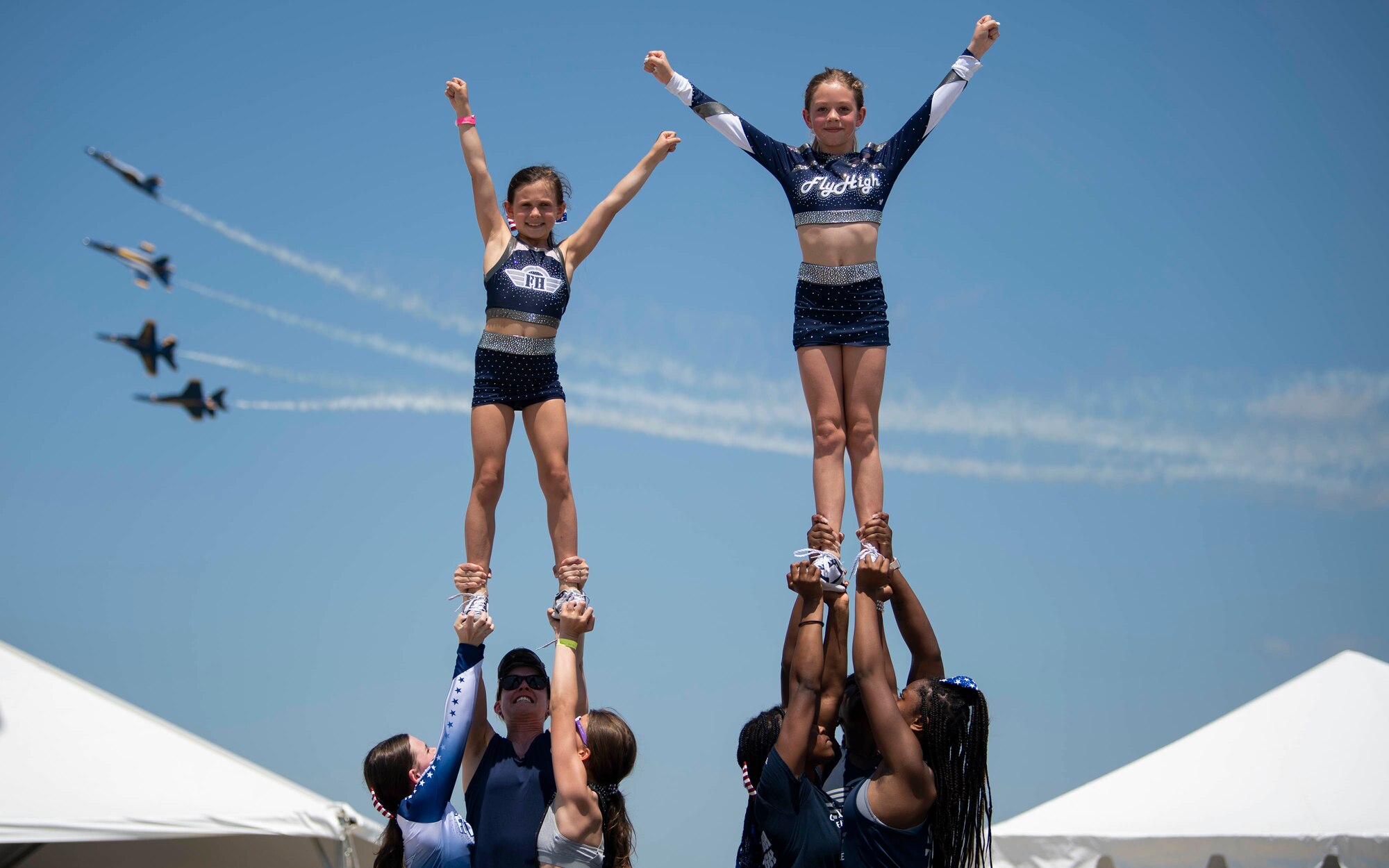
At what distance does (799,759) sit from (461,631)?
5.96ft

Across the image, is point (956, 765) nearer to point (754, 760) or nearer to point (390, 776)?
point (754, 760)

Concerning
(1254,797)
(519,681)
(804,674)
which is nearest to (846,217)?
(804,674)

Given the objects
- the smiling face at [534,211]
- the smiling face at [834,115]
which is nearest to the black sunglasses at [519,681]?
the smiling face at [534,211]

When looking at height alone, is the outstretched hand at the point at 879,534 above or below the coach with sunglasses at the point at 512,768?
above

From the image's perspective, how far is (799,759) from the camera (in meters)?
4.46

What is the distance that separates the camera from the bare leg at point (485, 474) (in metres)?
6.87

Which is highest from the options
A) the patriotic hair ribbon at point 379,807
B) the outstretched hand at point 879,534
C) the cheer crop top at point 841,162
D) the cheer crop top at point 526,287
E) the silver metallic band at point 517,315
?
the cheer crop top at point 841,162

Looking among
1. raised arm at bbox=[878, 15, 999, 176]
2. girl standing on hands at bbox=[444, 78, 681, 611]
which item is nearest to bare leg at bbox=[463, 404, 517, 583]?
girl standing on hands at bbox=[444, 78, 681, 611]

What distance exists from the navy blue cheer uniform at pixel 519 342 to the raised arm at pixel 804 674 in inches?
106

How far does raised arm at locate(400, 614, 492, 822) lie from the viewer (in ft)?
15.8

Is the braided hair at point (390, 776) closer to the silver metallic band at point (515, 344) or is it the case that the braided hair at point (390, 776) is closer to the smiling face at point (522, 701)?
the smiling face at point (522, 701)

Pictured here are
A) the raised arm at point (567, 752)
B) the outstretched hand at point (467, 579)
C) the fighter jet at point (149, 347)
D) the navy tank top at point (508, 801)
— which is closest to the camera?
the raised arm at point (567, 752)

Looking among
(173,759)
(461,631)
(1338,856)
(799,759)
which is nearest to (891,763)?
(799,759)

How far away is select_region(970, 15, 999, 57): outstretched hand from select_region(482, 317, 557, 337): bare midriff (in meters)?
3.17
